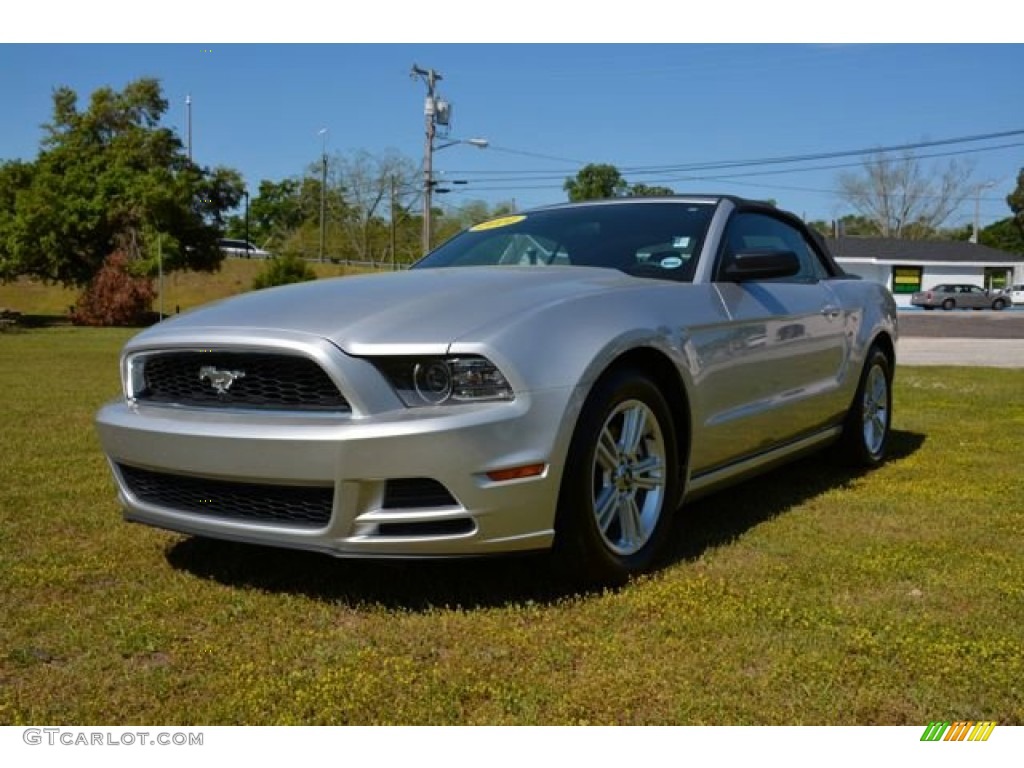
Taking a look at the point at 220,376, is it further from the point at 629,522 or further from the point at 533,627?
the point at 629,522

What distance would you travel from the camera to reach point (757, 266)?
4270mm

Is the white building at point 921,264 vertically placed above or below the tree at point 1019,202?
below

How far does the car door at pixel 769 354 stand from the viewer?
4090 mm

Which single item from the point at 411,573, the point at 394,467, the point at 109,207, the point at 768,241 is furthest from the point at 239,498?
the point at 109,207

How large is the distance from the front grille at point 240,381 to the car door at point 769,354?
156 centimetres

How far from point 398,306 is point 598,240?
4.76 ft

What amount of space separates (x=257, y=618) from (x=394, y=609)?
44 centimetres

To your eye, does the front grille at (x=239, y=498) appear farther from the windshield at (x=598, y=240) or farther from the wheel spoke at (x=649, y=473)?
the windshield at (x=598, y=240)

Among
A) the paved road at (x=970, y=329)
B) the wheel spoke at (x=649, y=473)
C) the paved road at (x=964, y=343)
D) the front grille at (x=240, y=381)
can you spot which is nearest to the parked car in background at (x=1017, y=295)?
the paved road at (x=970, y=329)

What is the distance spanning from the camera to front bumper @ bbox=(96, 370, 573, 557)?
3000 mm

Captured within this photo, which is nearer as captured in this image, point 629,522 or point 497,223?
point 629,522

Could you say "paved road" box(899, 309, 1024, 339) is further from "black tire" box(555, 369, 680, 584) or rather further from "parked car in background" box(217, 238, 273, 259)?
"parked car in background" box(217, 238, 273, 259)

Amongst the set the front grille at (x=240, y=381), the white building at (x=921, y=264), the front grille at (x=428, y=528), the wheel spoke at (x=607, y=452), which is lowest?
the front grille at (x=428, y=528)

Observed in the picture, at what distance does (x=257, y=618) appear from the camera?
321cm
